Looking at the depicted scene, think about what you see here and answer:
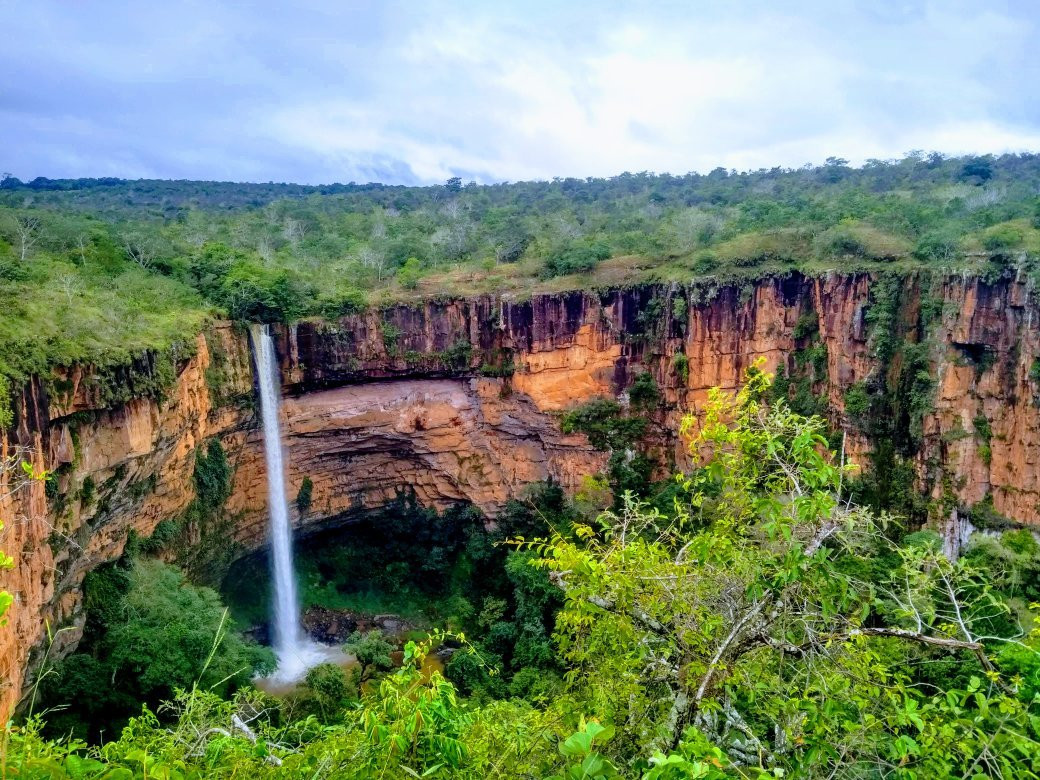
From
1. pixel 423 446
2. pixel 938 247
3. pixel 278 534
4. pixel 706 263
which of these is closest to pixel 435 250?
pixel 423 446

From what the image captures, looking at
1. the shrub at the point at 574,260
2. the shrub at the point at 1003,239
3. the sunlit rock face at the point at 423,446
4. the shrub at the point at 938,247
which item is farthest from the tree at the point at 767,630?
the shrub at the point at 574,260

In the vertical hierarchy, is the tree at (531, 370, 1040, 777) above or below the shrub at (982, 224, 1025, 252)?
below

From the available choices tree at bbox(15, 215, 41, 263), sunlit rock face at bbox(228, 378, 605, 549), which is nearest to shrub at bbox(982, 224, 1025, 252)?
sunlit rock face at bbox(228, 378, 605, 549)

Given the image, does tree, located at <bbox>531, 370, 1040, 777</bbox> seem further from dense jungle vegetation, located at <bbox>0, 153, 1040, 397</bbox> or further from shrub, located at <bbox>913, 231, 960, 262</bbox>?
shrub, located at <bbox>913, 231, 960, 262</bbox>

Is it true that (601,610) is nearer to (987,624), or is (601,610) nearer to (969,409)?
(987,624)

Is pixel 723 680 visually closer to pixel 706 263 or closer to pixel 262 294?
pixel 262 294

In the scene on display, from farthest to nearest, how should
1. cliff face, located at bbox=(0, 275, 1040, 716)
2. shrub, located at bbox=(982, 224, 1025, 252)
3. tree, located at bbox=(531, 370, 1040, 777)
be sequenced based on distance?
shrub, located at bbox=(982, 224, 1025, 252) → cliff face, located at bbox=(0, 275, 1040, 716) → tree, located at bbox=(531, 370, 1040, 777)
